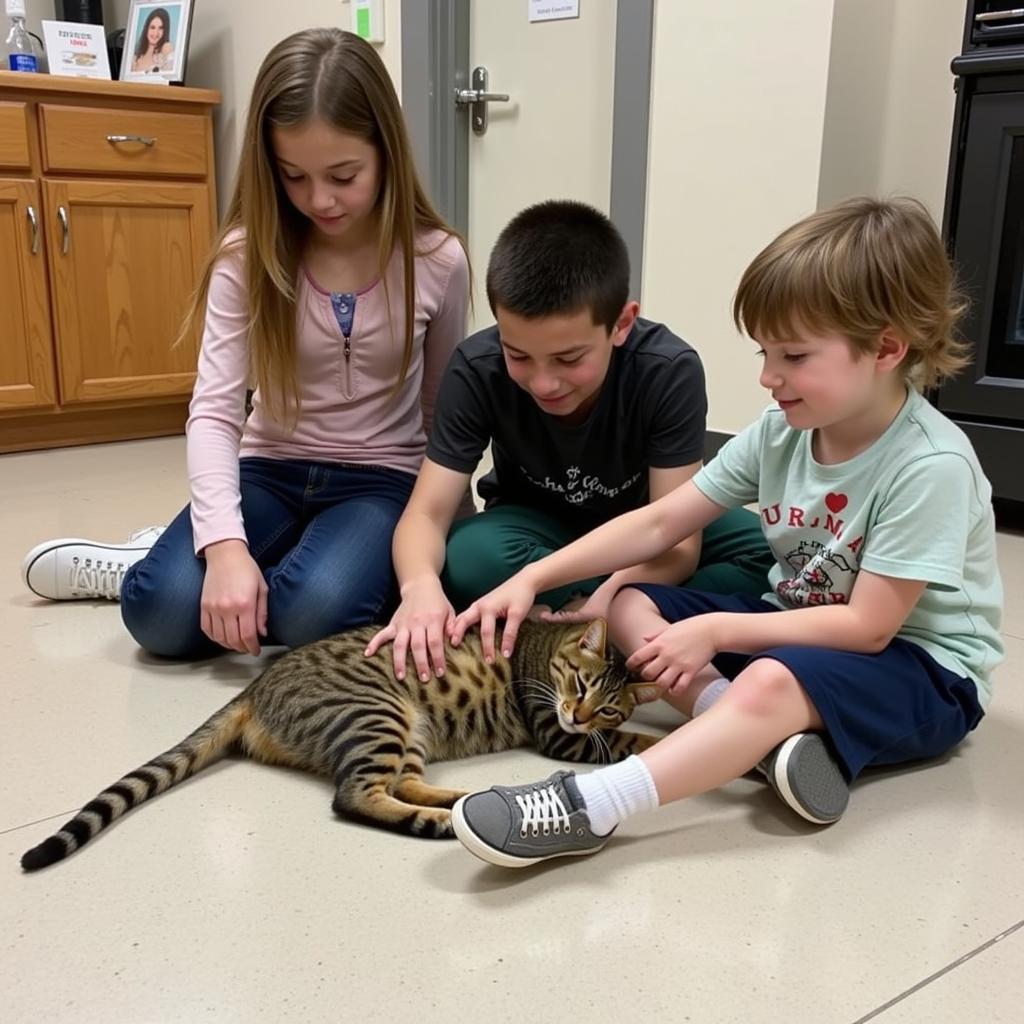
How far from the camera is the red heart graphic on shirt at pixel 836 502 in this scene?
4.07ft

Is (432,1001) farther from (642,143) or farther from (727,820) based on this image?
(642,143)

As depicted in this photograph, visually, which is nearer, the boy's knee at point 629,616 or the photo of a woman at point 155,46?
the boy's knee at point 629,616

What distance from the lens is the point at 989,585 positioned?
1.27 m

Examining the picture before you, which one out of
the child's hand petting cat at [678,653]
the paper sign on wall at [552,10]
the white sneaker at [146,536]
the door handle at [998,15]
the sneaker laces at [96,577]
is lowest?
the sneaker laces at [96,577]

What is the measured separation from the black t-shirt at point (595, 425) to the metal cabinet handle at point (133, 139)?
2052 millimetres

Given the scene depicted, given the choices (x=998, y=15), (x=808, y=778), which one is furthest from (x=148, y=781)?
(x=998, y=15)

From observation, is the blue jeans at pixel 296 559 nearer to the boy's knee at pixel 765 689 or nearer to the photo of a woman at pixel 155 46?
the boy's knee at pixel 765 689

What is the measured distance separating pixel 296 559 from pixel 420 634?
1.12 feet

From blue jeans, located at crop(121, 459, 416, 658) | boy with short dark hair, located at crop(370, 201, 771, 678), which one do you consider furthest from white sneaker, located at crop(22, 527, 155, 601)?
boy with short dark hair, located at crop(370, 201, 771, 678)

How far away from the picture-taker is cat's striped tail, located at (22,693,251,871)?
105 centimetres

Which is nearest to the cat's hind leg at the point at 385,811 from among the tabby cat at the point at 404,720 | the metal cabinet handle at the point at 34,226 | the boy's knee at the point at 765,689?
the tabby cat at the point at 404,720

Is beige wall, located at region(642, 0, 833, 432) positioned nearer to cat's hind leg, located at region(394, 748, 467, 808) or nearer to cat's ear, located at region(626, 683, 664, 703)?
cat's ear, located at region(626, 683, 664, 703)

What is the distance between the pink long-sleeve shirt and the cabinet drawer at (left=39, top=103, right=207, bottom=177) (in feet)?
5.59

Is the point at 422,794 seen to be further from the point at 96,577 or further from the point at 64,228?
the point at 64,228
